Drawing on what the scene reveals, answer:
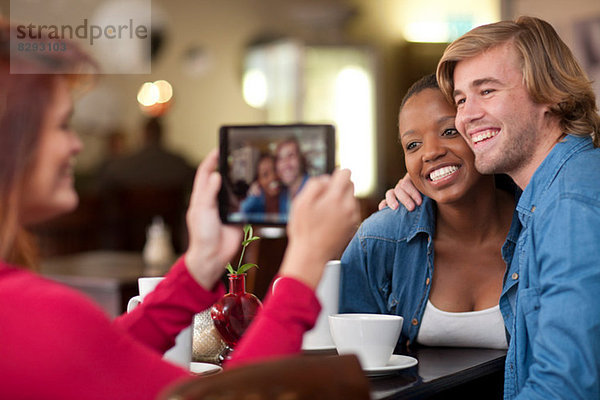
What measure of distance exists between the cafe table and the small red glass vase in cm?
19

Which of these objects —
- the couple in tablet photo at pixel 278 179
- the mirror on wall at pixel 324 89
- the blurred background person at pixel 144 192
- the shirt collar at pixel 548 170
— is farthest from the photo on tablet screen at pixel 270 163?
the mirror on wall at pixel 324 89

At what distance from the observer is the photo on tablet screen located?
1.26 m

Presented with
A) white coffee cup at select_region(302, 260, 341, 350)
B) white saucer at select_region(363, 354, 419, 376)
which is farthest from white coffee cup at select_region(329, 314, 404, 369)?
white coffee cup at select_region(302, 260, 341, 350)

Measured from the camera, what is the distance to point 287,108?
23.2 feet

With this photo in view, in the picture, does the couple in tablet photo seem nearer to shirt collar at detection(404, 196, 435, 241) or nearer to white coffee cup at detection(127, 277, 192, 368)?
white coffee cup at detection(127, 277, 192, 368)

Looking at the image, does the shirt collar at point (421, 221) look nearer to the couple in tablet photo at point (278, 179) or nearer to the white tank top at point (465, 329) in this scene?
the white tank top at point (465, 329)

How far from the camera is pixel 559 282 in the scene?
1.39 meters

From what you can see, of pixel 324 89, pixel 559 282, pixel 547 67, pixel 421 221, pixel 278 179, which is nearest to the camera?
pixel 278 179

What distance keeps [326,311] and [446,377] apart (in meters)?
0.31

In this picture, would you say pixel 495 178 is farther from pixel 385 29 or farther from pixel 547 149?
pixel 385 29

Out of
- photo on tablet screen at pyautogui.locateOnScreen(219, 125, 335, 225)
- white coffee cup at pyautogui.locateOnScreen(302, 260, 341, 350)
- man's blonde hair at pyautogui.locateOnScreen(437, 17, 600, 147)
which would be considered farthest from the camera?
man's blonde hair at pyautogui.locateOnScreen(437, 17, 600, 147)

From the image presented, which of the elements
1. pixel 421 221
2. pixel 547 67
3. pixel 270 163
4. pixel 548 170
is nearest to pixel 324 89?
pixel 421 221

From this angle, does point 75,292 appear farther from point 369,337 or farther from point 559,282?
point 559,282

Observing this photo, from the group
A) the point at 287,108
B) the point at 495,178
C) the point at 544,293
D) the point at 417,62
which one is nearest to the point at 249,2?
the point at 287,108
